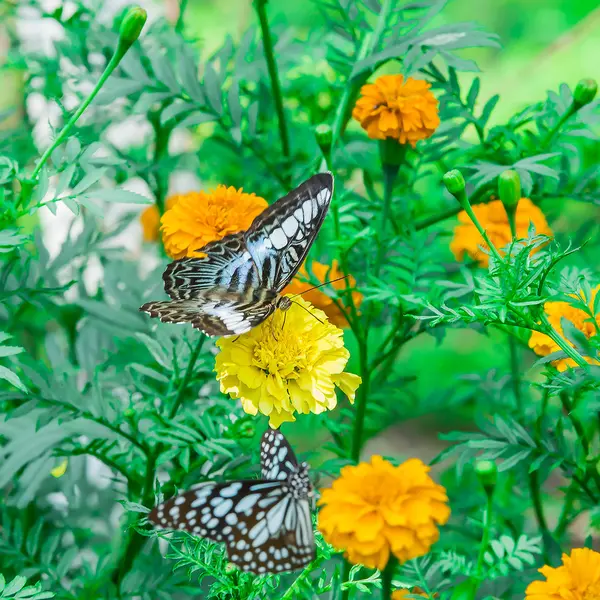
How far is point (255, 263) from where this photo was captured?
0.77 meters

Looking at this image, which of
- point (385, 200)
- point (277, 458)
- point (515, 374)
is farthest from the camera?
point (515, 374)

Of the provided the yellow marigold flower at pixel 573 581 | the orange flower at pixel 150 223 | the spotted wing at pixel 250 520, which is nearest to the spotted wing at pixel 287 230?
the spotted wing at pixel 250 520

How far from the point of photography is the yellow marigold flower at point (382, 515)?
51 centimetres

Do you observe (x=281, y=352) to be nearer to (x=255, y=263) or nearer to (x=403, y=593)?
(x=255, y=263)

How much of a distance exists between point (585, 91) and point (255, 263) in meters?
0.36

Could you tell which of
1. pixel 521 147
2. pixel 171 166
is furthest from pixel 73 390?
pixel 521 147

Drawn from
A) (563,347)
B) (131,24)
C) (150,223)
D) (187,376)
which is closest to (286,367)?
(187,376)

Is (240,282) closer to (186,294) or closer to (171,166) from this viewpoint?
(186,294)

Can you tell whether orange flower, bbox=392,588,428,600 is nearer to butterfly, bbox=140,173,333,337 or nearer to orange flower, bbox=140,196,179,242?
butterfly, bbox=140,173,333,337

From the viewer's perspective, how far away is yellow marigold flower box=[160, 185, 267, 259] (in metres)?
0.74

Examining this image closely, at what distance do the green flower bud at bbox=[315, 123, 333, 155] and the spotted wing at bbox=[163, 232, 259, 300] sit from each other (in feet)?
0.36

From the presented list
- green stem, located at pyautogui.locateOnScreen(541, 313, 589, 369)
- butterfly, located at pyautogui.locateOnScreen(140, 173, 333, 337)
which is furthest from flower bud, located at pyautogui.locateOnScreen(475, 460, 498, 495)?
butterfly, located at pyautogui.locateOnScreen(140, 173, 333, 337)

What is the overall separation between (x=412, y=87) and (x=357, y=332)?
0.25 m

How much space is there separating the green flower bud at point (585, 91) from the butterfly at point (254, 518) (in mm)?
459
